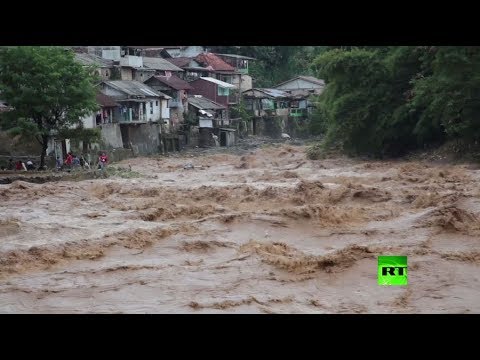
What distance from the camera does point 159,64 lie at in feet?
115

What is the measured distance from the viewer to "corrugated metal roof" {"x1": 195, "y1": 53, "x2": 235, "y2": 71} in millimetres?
38625

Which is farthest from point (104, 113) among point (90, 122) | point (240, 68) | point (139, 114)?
point (240, 68)

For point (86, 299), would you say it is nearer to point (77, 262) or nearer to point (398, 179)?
point (77, 262)

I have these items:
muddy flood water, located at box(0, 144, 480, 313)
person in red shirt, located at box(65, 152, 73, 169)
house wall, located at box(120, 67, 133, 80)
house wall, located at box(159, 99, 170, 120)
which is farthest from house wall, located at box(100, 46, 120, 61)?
muddy flood water, located at box(0, 144, 480, 313)

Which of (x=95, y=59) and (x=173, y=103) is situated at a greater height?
(x=95, y=59)

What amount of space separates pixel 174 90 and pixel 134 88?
11.5 feet

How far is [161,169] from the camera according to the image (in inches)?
1011

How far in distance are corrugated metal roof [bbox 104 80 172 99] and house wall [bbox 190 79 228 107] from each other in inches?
208

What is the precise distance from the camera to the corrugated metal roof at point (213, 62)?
38.6 metres

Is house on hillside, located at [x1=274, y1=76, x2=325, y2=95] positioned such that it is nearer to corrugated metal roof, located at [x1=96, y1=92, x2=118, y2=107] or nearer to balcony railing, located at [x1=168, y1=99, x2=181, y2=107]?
balcony railing, located at [x1=168, y1=99, x2=181, y2=107]

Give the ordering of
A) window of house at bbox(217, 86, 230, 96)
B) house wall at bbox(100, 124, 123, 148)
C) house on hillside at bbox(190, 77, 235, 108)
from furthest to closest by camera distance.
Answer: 1. window of house at bbox(217, 86, 230, 96)
2. house on hillside at bbox(190, 77, 235, 108)
3. house wall at bbox(100, 124, 123, 148)

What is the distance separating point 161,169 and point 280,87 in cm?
2045

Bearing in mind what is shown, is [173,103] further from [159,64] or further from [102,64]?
[102,64]

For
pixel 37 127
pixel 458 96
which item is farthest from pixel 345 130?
pixel 37 127
